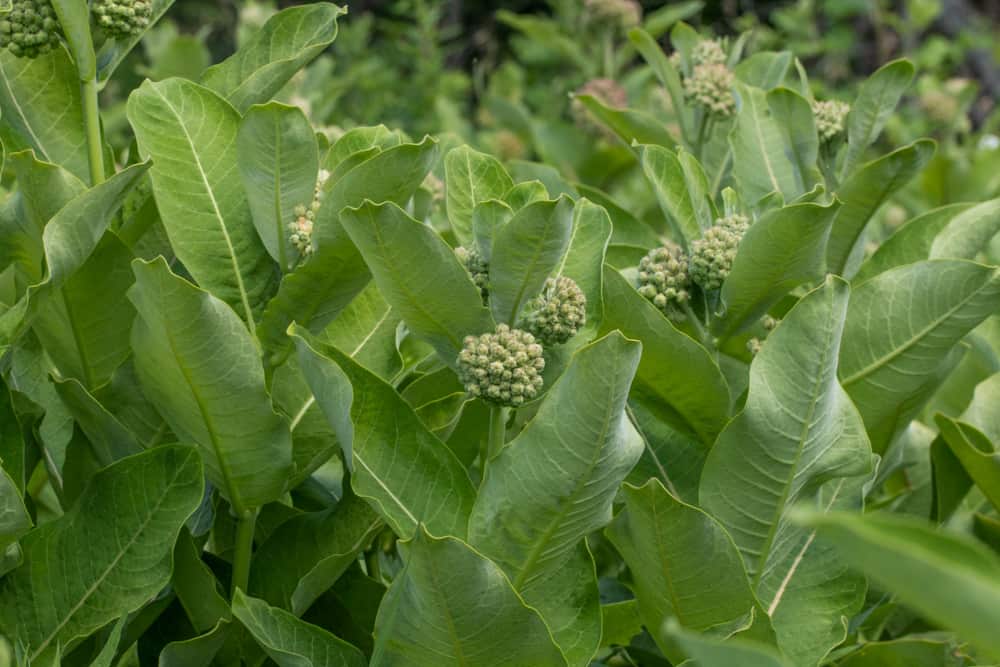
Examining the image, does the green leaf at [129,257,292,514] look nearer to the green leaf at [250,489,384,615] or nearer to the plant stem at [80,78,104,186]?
the green leaf at [250,489,384,615]

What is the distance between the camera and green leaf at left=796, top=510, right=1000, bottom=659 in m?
0.63

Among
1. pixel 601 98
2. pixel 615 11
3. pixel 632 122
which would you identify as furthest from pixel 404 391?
pixel 615 11

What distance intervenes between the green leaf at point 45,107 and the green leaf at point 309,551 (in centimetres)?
52

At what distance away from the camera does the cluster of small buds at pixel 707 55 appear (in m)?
2.27

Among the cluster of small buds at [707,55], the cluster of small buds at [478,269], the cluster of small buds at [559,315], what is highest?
the cluster of small buds at [478,269]

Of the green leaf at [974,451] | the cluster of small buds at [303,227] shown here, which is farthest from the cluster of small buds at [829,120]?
the cluster of small buds at [303,227]

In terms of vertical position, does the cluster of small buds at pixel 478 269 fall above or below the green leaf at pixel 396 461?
above

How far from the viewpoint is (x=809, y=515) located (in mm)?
629

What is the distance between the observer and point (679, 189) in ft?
5.41

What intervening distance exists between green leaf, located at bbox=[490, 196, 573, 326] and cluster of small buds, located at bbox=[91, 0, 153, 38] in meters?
0.49

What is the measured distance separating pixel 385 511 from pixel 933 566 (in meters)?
0.73

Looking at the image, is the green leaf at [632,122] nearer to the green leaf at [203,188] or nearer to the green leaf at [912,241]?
the green leaf at [912,241]

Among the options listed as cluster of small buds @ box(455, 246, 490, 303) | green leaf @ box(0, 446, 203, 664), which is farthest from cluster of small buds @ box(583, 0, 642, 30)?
green leaf @ box(0, 446, 203, 664)

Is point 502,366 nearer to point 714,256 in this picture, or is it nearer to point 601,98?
point 714,256
